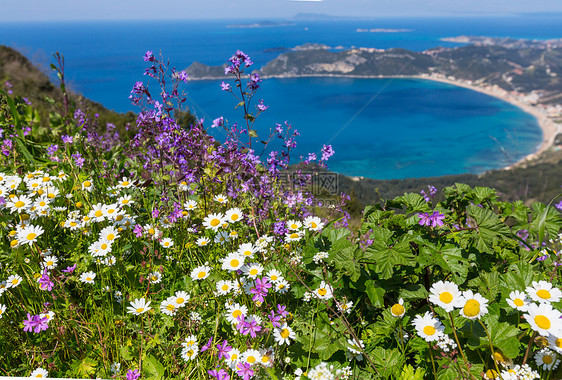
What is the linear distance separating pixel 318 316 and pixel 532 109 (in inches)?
5126

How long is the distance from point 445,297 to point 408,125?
10080 centimetres

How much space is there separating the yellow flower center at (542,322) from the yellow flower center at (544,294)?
5.1 inches

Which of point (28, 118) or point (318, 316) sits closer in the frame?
point (318, 316)

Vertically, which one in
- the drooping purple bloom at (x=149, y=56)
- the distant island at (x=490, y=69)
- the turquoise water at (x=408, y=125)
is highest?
the drooping purple bloom at (x=149, y=56)

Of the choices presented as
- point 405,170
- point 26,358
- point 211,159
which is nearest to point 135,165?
point 211,159

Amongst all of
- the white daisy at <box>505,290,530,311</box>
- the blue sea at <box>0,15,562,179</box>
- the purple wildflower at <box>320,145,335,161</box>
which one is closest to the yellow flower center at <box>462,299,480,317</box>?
the white daisy at <box>505,290,530,311</box>

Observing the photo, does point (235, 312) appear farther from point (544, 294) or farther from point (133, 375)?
point (544, 294)

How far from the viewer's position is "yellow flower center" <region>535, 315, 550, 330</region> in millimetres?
1059

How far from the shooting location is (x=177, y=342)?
61.4 inches

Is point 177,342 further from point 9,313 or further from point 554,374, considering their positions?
point 554,374

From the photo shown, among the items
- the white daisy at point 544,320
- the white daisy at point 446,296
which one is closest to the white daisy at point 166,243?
the white daisy at point 446,296

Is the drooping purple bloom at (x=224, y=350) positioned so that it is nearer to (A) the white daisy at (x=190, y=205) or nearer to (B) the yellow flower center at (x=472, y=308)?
(B) the yellow flower center at (x=472, y=308)

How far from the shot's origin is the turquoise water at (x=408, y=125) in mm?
69062

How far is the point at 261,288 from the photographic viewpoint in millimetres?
1521
